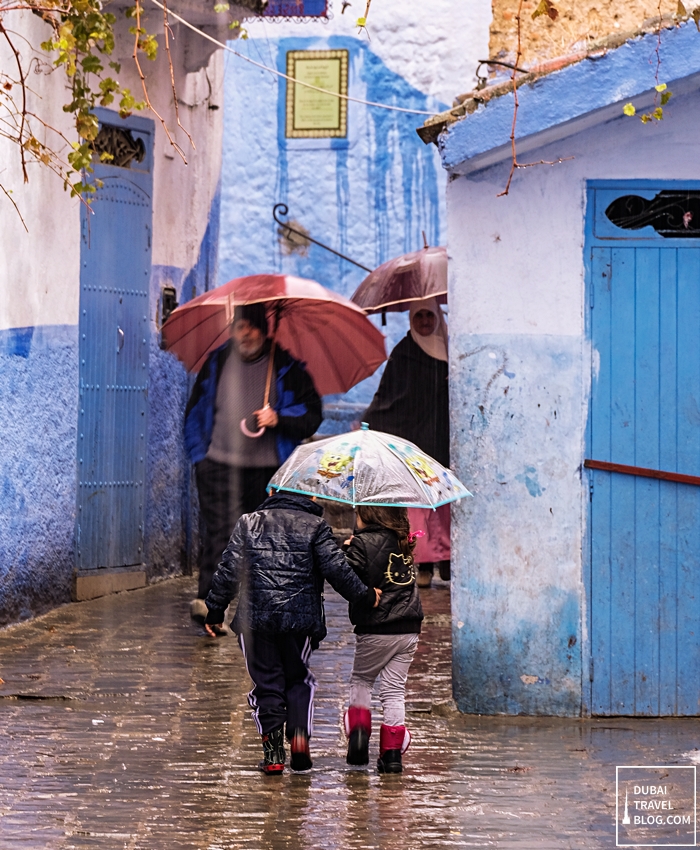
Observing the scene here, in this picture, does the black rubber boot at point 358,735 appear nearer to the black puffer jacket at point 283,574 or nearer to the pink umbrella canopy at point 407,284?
the black puffer jacket at point 283,574

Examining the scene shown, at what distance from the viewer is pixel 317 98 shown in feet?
48.1

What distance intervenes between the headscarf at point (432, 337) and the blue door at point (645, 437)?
12.5 feet

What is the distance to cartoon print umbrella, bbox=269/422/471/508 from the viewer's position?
5.57 meters

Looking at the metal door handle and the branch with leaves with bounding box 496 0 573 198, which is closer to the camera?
the branch with leaves with bounding box 496 0 573 198

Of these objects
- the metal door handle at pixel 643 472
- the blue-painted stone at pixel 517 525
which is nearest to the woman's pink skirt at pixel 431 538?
the blue-painted stone at pixel 517 525

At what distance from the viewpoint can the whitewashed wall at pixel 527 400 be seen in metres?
6.49

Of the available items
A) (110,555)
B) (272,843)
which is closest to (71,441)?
(110,555)

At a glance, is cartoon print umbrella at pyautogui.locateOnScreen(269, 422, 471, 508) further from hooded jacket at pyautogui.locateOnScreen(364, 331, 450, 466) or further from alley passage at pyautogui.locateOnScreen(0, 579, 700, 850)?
hooded jacket at pyautogui.locateOnScreen(364, 331, 450, 466)

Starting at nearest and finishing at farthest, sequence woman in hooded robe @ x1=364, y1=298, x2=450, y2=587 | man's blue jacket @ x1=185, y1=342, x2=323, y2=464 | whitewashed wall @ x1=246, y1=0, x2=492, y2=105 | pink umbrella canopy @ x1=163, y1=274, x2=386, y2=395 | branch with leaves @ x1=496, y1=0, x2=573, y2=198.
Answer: branch with leaves @ x1=496, y1=0, x2=573, y2=198
pink umbrella canopy @ x1=163, y1=274, x2=386, y2=395
man's blue jacket @ x1=185, y1=342, x2=323, y2=464
woman in hooded robe @ x1=364, y1=298, x2=450, y2=587
whitewashed wall @ x1=246, y1=0, x2=492, y2=105

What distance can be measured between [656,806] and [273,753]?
1518 mm

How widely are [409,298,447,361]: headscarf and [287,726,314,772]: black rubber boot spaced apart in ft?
16.8

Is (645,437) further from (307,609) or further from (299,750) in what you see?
(299,750)

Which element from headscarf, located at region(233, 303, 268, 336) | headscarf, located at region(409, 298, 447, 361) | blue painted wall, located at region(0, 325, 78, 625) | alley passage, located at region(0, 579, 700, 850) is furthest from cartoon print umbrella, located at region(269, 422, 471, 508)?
headscarf, located at region(409, 298, 447, 361)

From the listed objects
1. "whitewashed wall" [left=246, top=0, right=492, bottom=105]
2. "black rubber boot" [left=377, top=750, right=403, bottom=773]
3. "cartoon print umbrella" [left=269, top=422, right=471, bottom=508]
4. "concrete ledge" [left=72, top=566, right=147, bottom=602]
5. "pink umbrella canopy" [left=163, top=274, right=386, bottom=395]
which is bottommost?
"black rubber boot" [left=377, top=750, right=403, bottom=773]
